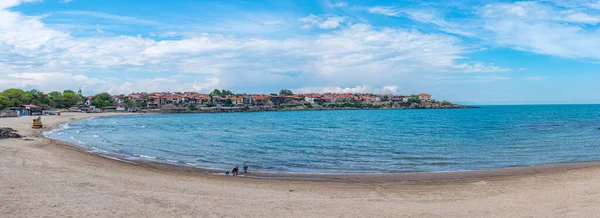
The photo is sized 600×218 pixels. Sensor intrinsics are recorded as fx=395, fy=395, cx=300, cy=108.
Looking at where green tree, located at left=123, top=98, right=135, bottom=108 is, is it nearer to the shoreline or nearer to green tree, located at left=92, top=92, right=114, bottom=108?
green tree, located at left=92, top=92, right=114, bottom=108

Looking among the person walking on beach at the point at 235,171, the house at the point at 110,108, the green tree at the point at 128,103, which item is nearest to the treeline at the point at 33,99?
the house at the point at 110,108

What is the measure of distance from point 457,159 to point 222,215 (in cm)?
1913

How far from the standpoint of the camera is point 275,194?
1503 centimetres

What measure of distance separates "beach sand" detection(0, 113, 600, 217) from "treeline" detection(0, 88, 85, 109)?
9790 cm

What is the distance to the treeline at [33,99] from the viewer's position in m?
98.9

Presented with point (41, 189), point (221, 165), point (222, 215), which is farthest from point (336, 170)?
point (41, 189)

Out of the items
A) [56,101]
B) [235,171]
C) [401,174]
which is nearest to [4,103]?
[56,101]

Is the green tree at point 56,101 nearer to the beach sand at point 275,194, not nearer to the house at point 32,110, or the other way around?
the house at point 32,110

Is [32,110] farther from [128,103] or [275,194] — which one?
[275,194]

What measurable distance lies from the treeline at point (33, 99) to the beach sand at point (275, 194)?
3854 inches

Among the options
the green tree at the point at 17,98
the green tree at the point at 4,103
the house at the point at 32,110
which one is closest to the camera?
the house at the point at 32,110

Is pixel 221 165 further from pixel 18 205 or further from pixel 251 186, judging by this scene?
pixel 18 205

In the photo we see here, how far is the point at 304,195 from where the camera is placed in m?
14.9

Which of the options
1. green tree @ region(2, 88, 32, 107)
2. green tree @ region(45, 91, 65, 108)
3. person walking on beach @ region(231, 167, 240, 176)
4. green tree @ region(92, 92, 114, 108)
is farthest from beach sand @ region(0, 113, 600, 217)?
green tree @ region(92, 92, 114, 108)
